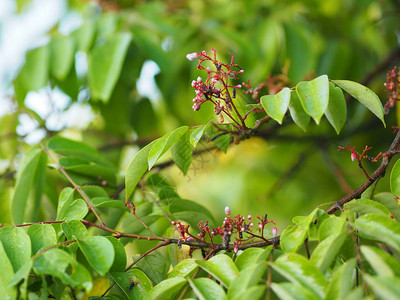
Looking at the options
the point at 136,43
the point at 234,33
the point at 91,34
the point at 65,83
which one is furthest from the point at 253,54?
the point at 65,83

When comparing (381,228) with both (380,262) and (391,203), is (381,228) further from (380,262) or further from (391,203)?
(391,203)

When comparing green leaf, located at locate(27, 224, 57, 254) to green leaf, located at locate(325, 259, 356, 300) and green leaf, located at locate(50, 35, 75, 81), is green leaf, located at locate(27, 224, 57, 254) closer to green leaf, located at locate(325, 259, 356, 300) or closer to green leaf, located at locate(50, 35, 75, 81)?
green leaf, located at locate(325, 259, 356, 300)

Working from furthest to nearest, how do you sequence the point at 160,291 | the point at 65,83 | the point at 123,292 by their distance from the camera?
the point at 65,83, the point at 123,292, the point at 160,291

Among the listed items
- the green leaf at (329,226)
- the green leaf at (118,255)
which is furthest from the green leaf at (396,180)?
the green leaf at (118,255)

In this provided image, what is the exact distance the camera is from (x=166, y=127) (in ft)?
7.14

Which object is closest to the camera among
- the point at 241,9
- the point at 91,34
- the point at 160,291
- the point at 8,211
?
the point at 160,291

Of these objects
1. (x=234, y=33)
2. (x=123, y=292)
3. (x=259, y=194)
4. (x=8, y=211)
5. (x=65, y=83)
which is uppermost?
(x=65, y=83)

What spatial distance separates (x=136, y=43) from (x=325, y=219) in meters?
1.09

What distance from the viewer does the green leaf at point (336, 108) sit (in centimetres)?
86

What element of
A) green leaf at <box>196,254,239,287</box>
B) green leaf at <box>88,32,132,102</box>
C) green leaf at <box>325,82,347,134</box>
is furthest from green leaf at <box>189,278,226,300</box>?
green leaf at <box>88,32,132,102</box>

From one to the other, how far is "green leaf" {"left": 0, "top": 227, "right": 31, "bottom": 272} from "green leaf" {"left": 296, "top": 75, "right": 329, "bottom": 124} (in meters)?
0.51

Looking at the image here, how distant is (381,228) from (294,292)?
161mm

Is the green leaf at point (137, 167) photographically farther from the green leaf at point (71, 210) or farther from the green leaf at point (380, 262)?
the green leaf at point (380, 262)

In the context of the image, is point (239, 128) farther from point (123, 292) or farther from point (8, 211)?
point (8, 211)
